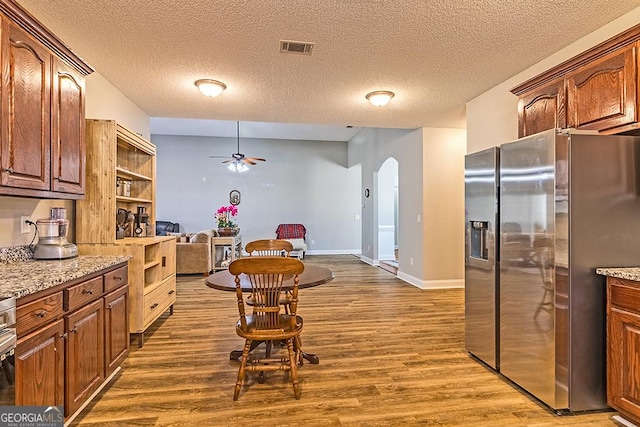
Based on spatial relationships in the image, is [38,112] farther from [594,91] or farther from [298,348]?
[594,91]

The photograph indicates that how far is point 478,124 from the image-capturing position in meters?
4.05

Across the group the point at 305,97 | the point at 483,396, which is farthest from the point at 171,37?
the point at 483,396

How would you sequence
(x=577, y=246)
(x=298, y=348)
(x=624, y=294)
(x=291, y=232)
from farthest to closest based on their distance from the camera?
(x=291, y=232), (x=298, y=348), (x=577, y=246), (x=624, y=294)

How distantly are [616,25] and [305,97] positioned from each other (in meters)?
2.85

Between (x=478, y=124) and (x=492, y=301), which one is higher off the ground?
(x=478, y=124)

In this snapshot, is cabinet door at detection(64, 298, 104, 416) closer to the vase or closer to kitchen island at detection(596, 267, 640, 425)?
kitchen island at detection(596, 267, 640, 425)

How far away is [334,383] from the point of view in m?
2.49

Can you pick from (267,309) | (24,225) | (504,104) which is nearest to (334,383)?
(267,309)

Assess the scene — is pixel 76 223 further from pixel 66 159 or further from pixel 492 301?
pixel 492 301

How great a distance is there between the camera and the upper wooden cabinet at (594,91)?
6.82ft

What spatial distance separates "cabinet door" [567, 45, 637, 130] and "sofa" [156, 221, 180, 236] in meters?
8.54

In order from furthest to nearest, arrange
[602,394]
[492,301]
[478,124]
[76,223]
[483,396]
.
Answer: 1. [478,124]
2. [76,223]
3. [492,301]
4. [483,396]
5. [602,394]

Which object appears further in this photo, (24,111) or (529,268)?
(529,268)

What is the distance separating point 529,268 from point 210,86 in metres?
3.34
